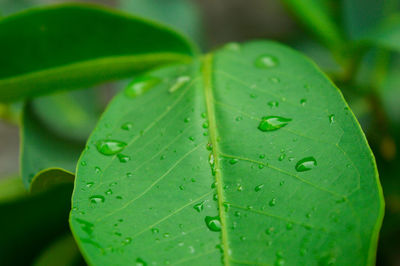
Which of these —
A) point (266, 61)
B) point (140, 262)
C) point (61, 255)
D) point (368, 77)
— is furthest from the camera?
point (368, 77)

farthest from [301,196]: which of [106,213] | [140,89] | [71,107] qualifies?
[71,107]

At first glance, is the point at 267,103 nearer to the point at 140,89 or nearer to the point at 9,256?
the point at 140,89

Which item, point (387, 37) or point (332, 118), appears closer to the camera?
point (332, 118)

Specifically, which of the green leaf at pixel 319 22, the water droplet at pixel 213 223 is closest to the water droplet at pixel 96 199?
the water droplet at pixel 213 223

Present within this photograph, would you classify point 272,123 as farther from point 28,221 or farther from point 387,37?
point 28,221

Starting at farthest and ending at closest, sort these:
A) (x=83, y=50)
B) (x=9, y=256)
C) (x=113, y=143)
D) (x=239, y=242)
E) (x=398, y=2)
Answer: (x=398, y=2) < (x=9, y=256) < (x=83, y=50) < (x=113, y=143) < (x=239, y=242)

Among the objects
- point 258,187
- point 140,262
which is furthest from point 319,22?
point 140,262

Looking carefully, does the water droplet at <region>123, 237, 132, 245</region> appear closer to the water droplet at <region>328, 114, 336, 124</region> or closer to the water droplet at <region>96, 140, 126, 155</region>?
the water droplet at <region>96, 140, 126, 155</region>

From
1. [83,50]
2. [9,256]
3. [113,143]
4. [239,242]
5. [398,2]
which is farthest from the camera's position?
[398,2]

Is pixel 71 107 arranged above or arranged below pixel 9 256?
above
